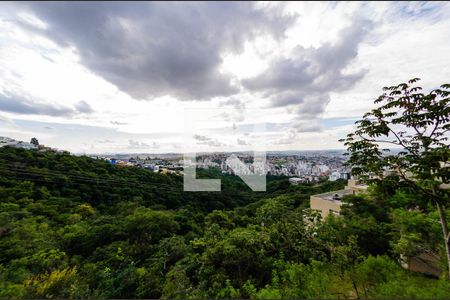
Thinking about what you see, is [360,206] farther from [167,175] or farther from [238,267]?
[167,175]

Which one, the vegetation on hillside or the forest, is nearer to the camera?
the vegetation on hillside

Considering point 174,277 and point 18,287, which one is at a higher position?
point 18,287

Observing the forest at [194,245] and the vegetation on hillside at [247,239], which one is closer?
the vegetation on hillside at [247,239]

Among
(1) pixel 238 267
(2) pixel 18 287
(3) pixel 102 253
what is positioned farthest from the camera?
(3) pixel 102 253

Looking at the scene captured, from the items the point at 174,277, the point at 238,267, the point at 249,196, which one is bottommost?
the point at 249,196

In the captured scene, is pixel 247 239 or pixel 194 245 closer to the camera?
pixel 247 239

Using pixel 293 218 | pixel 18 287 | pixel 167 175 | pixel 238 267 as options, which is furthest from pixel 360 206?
pixel 167 175

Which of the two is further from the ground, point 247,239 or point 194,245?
point 247,239

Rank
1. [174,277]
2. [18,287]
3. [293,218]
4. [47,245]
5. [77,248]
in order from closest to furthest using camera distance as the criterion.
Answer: [18,287], [174,277], [293,218], [47,245], [77,248]
